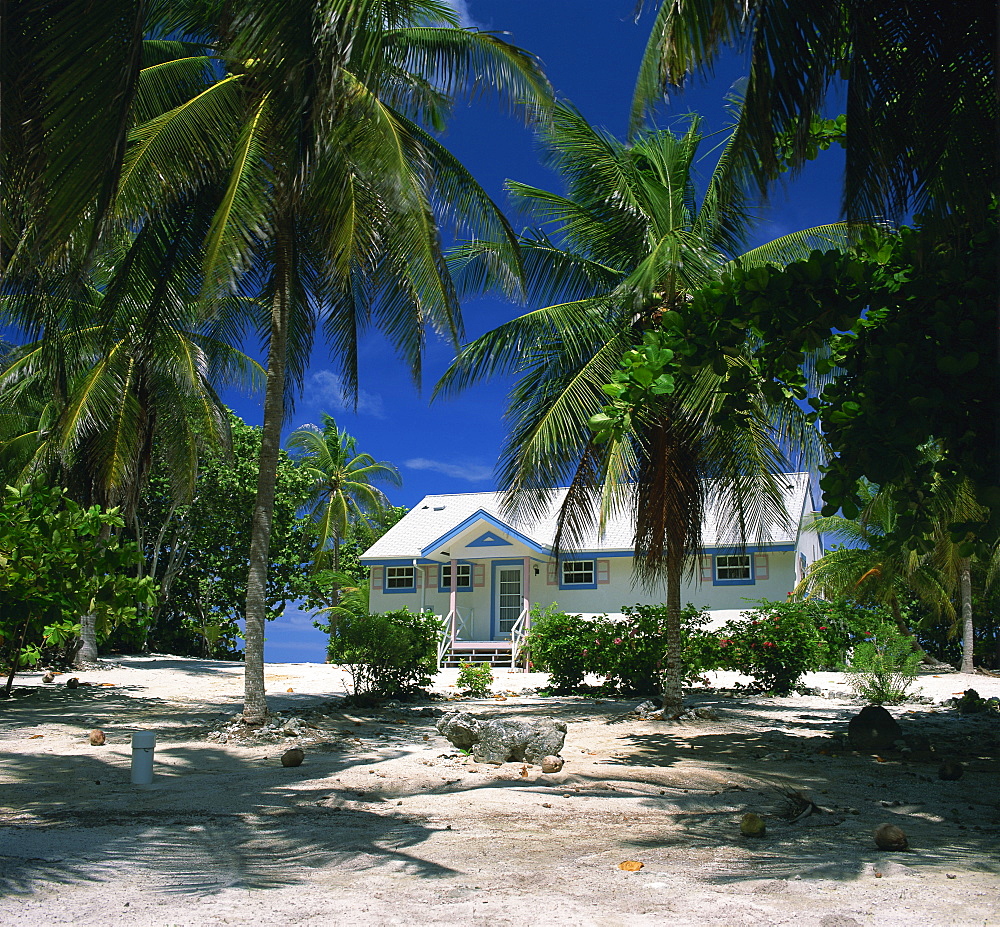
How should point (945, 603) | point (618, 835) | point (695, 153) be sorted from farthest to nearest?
point (945, 603)
point (695, 153)
point (618, 835)

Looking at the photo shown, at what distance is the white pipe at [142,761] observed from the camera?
675 cm

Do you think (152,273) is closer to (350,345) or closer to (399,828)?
(350,345)

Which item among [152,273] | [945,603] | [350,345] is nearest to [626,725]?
[350,345]

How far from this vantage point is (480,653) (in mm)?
23984

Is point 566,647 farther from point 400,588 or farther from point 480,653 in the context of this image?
point 400,588

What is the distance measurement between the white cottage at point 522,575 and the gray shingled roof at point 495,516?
0.05 metres

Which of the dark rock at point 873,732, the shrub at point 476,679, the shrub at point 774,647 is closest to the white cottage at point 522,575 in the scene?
the shrub at point 774,647

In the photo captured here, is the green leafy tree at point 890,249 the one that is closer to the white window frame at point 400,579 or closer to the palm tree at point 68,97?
the palm tree at point 68,97

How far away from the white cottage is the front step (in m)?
0.03

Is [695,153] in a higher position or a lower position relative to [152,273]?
higher

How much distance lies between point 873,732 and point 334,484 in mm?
25465

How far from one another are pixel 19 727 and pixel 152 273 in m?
5.48

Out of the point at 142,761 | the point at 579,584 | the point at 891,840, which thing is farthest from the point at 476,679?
the point at 891,840

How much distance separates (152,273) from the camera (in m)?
10.1
